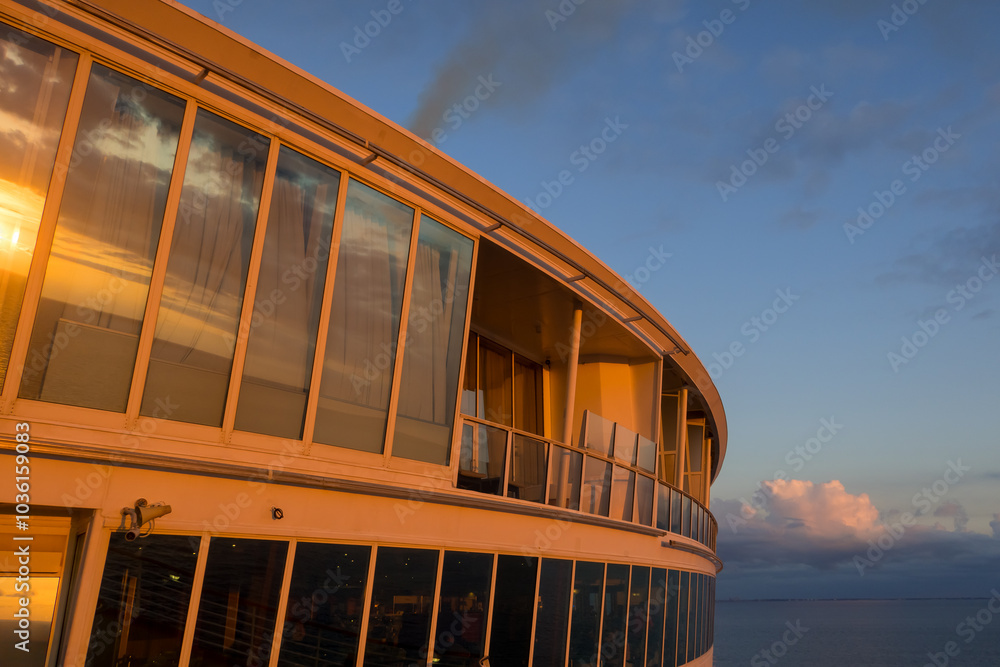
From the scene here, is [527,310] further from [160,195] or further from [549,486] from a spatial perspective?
[160,195]

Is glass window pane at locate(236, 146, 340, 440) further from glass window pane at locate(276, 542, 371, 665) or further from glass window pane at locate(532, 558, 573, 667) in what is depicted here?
glass window pane at locate(532, 558, 573, 667)

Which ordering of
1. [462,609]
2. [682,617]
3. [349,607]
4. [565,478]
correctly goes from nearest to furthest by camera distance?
1. [349,607]
2. [462,609]
3. [565,478]
4. [682,617]

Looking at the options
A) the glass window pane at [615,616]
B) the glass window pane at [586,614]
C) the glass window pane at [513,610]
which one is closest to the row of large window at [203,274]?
the glass window pane at [513,610]

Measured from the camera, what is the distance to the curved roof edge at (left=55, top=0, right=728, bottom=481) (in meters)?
6.87

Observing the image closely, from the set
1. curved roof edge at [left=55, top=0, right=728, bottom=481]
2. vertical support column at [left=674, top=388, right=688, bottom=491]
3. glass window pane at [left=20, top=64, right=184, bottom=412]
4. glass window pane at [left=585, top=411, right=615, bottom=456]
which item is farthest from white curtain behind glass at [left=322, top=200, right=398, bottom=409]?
vertical support column at [left=674, top=388, right=688, bottom=491]

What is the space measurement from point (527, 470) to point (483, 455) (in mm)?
1061

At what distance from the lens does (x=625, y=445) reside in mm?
13617

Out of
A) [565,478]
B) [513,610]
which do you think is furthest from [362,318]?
[565,478]

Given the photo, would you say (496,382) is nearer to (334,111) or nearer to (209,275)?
(334,111)

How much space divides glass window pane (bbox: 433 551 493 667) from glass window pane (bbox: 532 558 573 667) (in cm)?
122

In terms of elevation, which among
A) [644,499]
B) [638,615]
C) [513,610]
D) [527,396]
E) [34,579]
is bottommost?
[638,615]

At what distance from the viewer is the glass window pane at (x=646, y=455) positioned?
14.1m

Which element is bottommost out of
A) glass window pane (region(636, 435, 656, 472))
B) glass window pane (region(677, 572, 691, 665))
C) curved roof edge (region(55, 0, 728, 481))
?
glass window pane (region(677, 572, 691, 665))

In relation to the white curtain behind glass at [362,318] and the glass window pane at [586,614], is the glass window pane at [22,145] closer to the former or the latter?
the white curtain behind glass at [362,318]
